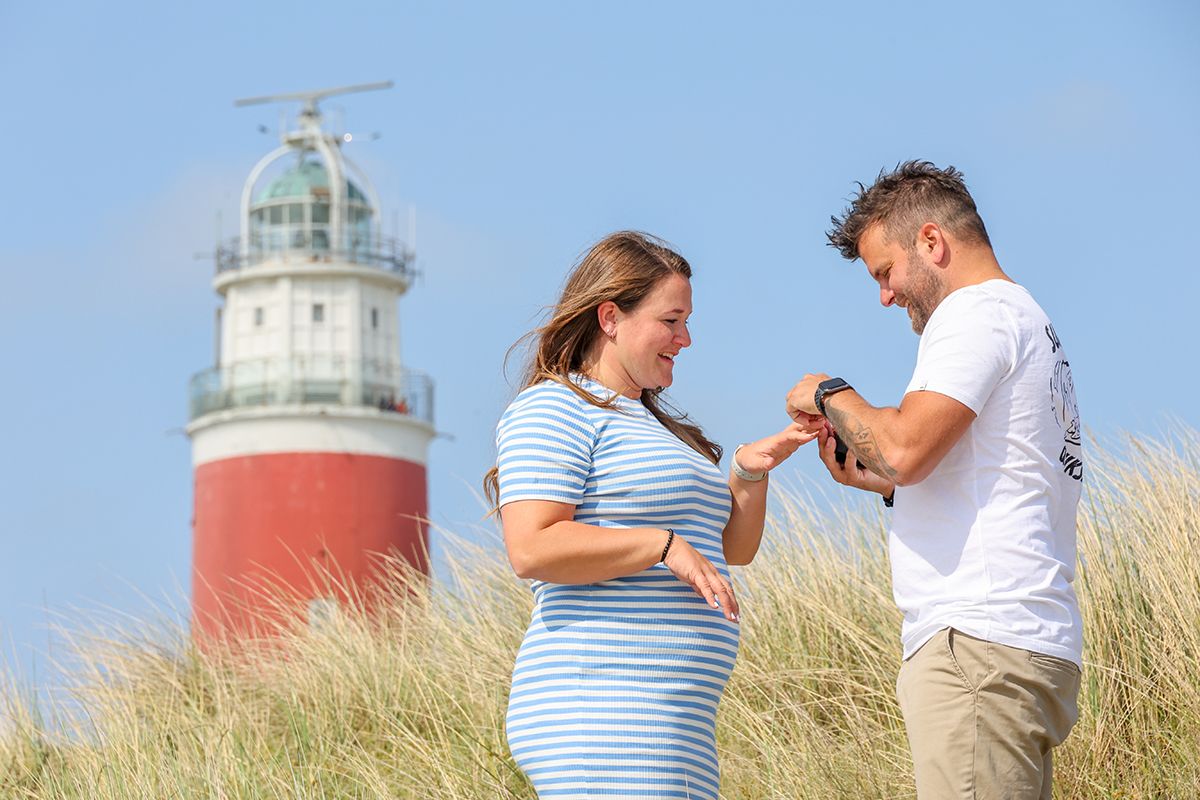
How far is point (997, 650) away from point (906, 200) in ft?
2.73

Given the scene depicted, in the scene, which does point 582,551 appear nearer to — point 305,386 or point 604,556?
point 604,556

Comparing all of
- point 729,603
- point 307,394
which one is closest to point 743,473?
point 729,603

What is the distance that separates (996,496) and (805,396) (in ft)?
1.44

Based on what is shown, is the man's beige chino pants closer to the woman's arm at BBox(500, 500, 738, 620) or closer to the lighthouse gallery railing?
the woman's arm at BBox(500, 500, 738, 620)

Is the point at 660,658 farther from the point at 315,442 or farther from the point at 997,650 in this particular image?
the point at 315,442

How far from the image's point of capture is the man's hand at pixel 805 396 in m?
2.76

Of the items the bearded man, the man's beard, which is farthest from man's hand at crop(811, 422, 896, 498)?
the man's beard

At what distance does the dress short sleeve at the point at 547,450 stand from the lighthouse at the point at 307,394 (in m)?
19.6

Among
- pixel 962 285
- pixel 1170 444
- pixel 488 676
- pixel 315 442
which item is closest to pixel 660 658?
pixel 962 285

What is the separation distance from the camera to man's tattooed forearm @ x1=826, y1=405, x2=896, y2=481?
250 cm

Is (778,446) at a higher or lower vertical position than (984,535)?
higher

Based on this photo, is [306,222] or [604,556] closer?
[604,556]

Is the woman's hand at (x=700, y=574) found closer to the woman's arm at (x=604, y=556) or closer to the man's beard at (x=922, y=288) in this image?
the woman's arm at (x=604, y=556)

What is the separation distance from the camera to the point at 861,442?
2.56m
